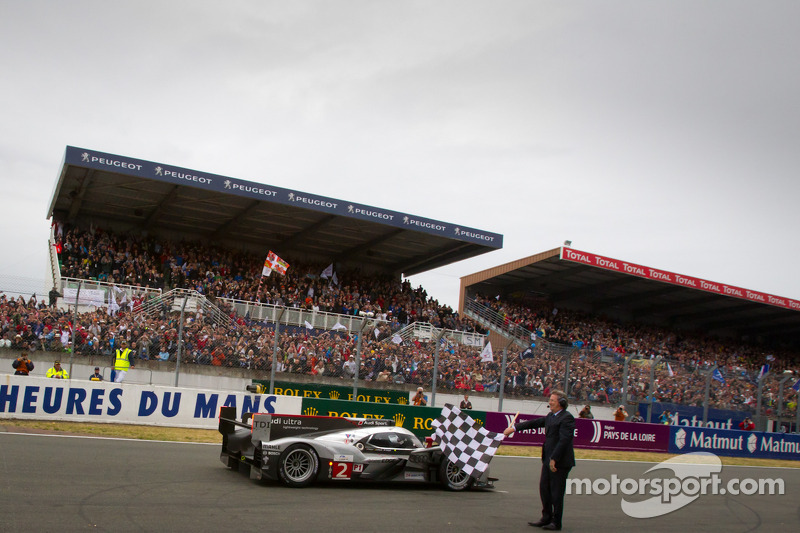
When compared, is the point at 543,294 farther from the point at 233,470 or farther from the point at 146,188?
the point at 233,470

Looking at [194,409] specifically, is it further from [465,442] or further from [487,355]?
[487,355]

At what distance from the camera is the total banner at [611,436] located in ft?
66.6

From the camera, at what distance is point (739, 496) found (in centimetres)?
1190

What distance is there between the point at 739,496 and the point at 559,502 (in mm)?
5874

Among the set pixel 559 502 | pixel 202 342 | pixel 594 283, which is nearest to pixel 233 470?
pixel 559 502

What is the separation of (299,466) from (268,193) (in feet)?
65.0

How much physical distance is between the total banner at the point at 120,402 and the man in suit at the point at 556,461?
9.65m

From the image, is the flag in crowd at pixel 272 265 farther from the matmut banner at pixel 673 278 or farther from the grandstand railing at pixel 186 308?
the matmut banner at pixel 673 278

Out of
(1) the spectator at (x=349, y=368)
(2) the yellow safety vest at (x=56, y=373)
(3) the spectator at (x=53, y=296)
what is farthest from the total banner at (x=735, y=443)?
(3) the spectator at (x=53, y=296)

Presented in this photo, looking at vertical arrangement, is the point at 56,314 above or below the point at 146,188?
below

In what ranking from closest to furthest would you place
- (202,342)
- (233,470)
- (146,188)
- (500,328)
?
(233,470) < (202,342) < (146,188) < (500,328)

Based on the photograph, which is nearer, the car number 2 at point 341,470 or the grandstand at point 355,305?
the car number 2 at point 341,470

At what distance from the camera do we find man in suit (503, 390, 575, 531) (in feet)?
25.3

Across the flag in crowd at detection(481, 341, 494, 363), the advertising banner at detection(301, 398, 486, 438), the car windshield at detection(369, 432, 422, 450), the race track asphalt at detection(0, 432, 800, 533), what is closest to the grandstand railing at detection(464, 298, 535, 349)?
the flag in crowd at detection(481, 341, 494, 363)
